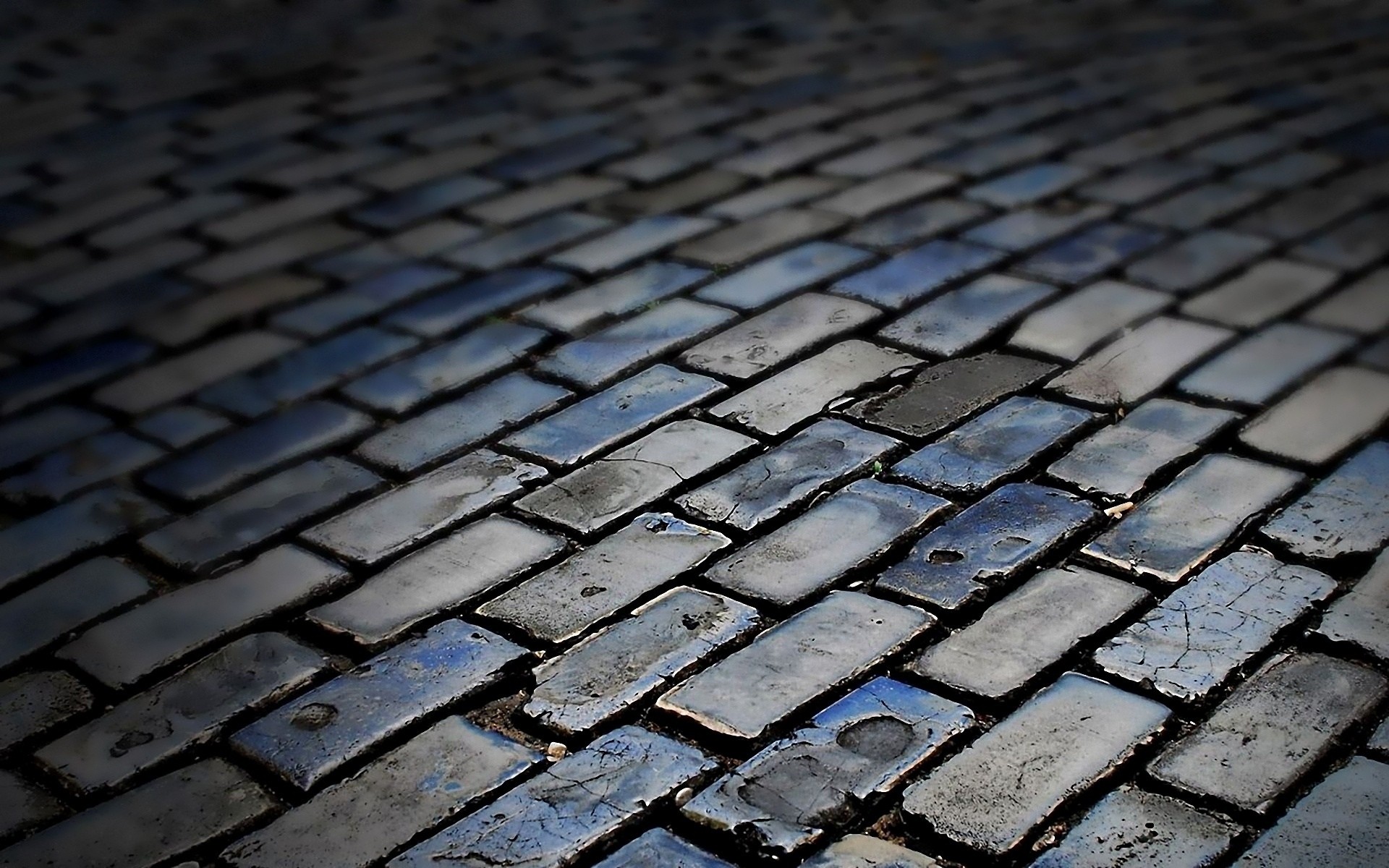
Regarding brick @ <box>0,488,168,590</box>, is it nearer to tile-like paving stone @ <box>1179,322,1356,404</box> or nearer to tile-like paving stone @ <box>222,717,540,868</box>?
tile-like paving stone @ <box>222,717,540,868</box>

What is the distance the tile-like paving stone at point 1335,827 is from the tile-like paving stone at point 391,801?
3.53ft

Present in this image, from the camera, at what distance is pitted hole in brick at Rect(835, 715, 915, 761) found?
217 centimetres

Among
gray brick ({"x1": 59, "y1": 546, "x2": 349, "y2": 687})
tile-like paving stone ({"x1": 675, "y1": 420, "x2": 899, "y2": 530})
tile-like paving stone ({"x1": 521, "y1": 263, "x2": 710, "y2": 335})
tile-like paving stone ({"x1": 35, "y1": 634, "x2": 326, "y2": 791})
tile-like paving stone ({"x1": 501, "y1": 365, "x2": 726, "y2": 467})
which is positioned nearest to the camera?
tile-like paving stone ({"x1": 35, "y1": 634, "x2": 326, "y2": 791})

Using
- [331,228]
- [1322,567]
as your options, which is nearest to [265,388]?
[331,228]

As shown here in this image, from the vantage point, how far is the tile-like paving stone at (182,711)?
2.28 m

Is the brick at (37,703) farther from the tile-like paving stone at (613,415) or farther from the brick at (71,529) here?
the tile-like paving stone at (613,415)

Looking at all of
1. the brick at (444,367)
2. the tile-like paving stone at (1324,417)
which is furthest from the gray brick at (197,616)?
the tile-like paving stone at (1324,417)

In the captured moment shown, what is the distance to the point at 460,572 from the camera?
105 inches

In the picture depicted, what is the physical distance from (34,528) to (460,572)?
974 millimetres

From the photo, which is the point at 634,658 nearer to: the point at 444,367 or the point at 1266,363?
the point at 444,367

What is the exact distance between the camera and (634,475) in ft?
9.68

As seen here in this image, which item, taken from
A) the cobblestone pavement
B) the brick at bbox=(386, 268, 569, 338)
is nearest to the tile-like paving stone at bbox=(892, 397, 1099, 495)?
the cobblestone pavement

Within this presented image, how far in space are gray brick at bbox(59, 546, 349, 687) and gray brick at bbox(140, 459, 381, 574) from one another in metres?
0.08

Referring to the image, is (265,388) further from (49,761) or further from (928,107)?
(928,107)
